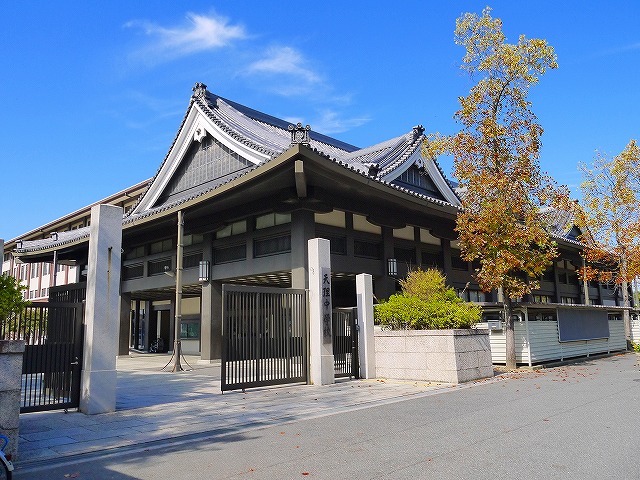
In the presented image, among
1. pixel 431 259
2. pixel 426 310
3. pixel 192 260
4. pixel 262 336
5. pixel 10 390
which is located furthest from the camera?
pixel 431 259

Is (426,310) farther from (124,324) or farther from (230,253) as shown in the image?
(124,324)

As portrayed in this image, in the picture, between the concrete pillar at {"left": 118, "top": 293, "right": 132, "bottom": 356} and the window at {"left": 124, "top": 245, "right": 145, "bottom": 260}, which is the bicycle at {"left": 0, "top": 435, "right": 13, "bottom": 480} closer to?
the window at {"left": 124, "top": 245, "right": 145, "bottom": 260}

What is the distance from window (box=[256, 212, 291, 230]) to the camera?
1758 cm

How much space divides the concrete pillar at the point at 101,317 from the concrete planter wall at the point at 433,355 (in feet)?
23.4

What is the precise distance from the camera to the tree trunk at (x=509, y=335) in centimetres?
1561

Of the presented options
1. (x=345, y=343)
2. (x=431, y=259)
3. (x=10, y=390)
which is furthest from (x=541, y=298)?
(x=10, y=390)

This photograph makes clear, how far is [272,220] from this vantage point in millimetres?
18094

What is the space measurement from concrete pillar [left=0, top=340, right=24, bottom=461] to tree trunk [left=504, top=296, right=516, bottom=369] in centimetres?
1332

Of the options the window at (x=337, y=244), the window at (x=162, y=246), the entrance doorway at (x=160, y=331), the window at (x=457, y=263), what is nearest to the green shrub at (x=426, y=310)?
the window at (x=337, y=244)

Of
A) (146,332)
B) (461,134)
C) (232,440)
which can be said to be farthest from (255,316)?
(146,332)

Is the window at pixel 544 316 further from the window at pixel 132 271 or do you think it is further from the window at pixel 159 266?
the window at pixel 132 271

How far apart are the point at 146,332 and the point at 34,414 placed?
2181 centimetres

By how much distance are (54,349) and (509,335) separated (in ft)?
40.5

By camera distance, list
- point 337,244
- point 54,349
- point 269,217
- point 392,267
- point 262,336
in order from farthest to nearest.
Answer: point 392,267
point 269,217
point 337,244
point 262,336
point 54,349
